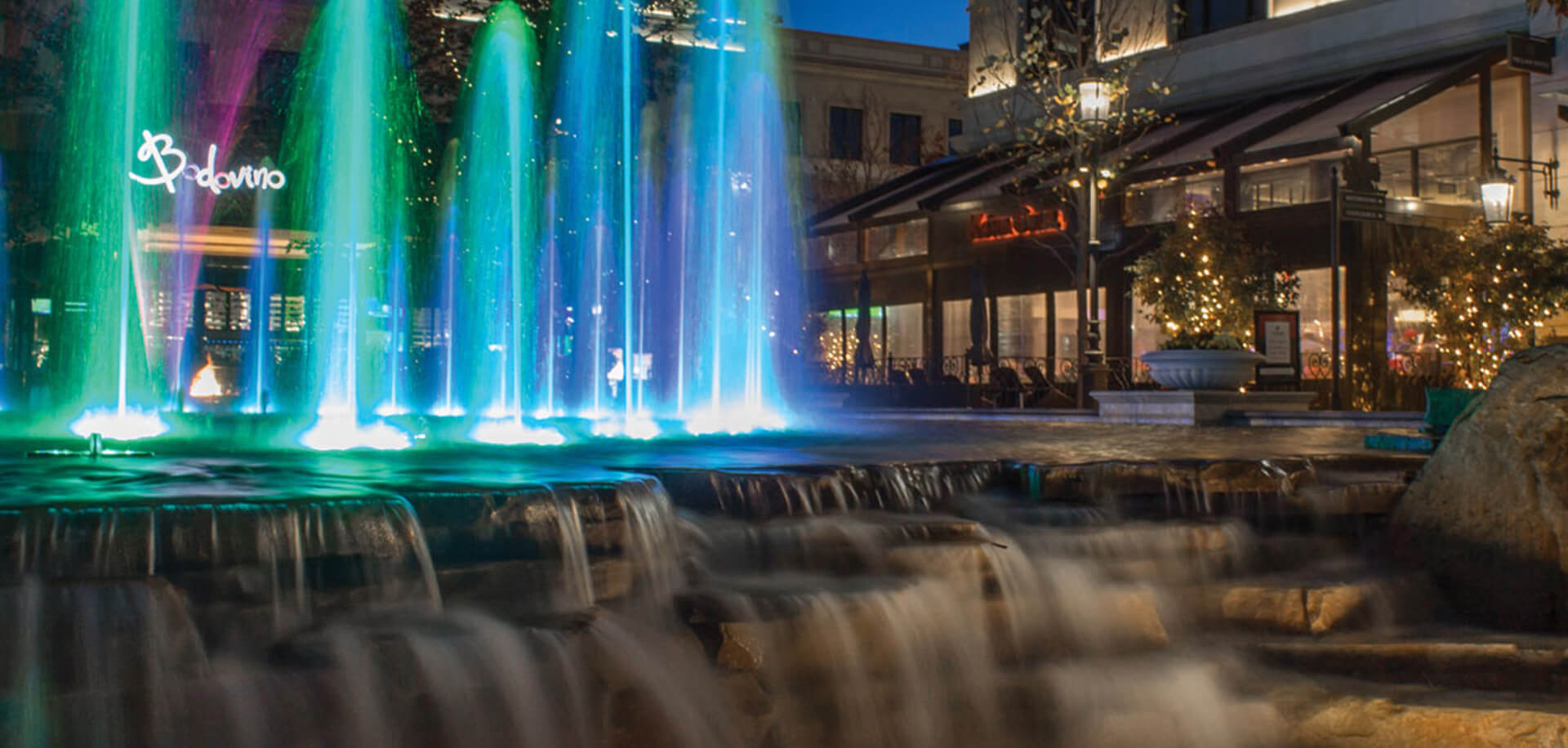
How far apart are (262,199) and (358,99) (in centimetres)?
1807

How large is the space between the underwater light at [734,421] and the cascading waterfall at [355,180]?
3.74 meters

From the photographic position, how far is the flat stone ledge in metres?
17.7

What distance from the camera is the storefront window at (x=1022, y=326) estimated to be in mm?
30938

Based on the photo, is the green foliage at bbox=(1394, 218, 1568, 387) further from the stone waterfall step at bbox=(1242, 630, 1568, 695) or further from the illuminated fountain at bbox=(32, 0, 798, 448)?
the stone waterfall step at bbox=(1242, 630, 1568, 695)

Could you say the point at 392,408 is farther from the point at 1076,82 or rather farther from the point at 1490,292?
the point at 1490,292

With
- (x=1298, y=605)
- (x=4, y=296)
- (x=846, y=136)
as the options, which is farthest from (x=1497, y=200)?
(x=4, y=296)

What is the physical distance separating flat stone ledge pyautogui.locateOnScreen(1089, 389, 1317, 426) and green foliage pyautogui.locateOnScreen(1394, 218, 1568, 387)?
12.1 feet

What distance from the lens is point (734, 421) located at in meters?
18.3

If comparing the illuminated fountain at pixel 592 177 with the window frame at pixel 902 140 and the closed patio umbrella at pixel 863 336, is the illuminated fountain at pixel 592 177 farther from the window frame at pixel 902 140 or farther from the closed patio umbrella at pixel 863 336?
the window frame at pixel 902 140

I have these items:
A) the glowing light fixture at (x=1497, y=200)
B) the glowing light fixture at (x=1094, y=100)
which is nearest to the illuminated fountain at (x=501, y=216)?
the glowing light fixture at (x=1094, y=100)

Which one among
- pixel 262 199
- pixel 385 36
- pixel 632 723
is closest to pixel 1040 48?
pixel 385 36

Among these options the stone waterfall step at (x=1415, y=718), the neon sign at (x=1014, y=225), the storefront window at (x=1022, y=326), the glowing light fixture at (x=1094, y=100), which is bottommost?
the stone waterfall step at (x=1415, y=718)

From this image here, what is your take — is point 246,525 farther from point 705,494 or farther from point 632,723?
point 705,494

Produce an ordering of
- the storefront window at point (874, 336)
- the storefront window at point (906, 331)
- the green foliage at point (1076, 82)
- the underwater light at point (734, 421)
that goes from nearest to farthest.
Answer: the underwater light at point (734, 421) → the green foliage at point (1076, 82) → the storefront window at point (874, 336) → the storefront window at point (906, 331)
